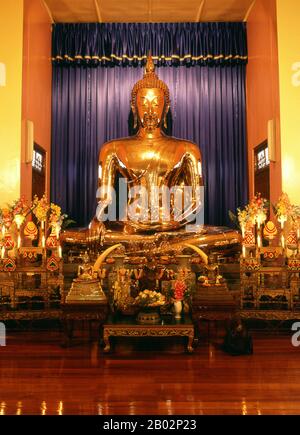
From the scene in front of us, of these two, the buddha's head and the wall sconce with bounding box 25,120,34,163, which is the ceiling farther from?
the wall sconce with bounding box 25,120,34,163

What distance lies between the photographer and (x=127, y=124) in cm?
650

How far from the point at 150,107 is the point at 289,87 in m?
1.79

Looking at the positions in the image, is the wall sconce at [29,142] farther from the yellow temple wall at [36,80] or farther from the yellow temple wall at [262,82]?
the yellow temple wall at [262,82]

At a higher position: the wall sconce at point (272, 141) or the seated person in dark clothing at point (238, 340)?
the wall sconce at point (272, 141)

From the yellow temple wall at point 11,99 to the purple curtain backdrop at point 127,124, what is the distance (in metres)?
1.17

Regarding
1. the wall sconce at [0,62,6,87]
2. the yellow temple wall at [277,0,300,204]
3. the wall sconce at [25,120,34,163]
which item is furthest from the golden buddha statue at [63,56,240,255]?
the wall sconce at [0,62,6,87]

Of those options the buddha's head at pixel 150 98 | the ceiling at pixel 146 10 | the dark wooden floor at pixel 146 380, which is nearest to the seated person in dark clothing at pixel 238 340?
the dark wooden floor at pixel 146 380

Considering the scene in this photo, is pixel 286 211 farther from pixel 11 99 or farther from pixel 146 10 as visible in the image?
pixel 146 10

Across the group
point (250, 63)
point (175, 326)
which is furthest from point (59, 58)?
point (175, 326)

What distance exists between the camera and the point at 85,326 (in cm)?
446

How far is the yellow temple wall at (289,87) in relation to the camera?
514 cm

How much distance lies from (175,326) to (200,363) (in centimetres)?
31

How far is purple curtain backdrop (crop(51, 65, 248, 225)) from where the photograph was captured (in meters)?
6.42

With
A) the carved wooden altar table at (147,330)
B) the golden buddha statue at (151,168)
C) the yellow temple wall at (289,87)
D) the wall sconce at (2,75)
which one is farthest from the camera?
the golden buddha statue at (151,168)
